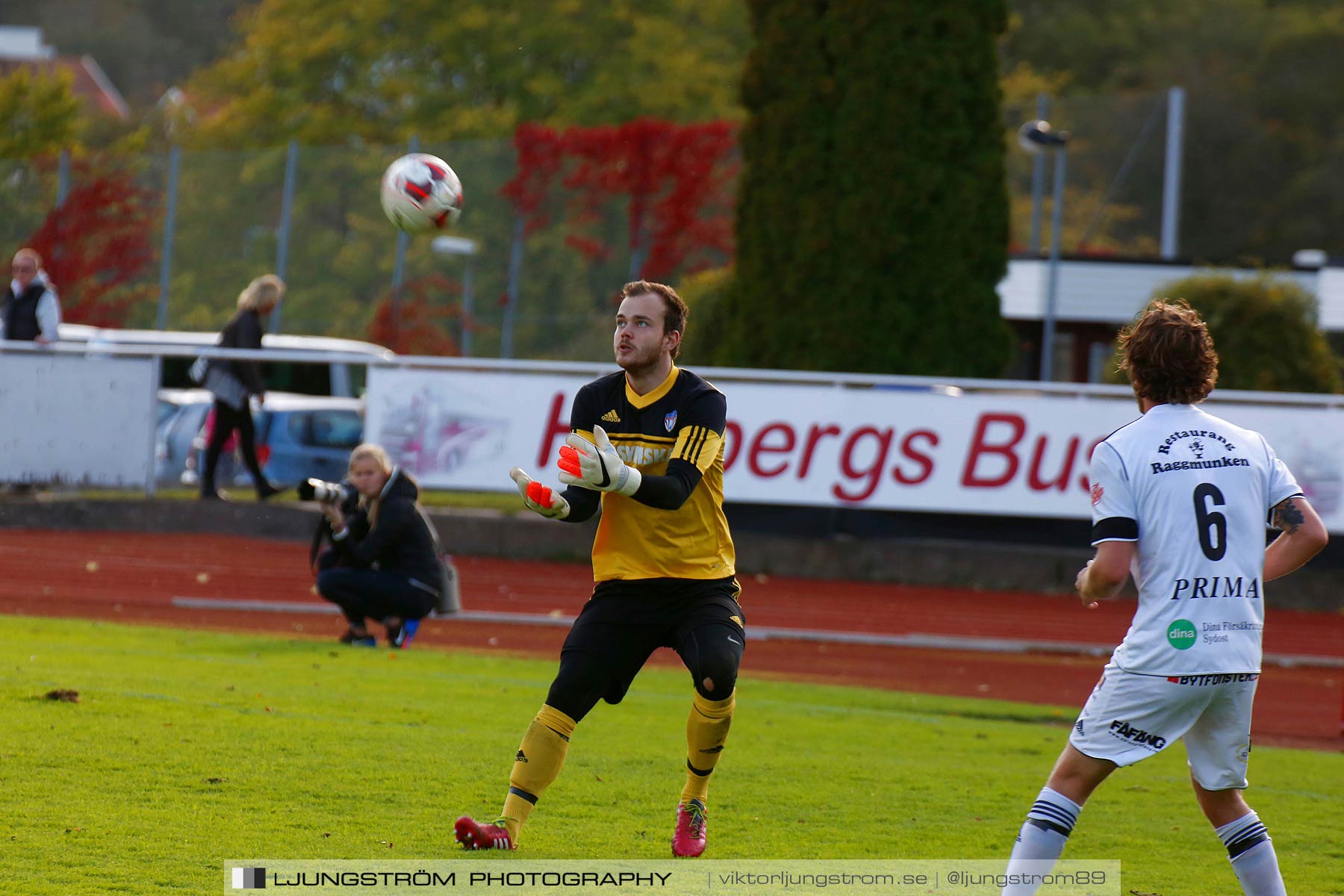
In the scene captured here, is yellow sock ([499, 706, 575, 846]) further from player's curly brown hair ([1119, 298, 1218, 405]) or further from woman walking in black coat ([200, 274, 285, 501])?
woman walking in black coat ([200, 274, 285, 501])

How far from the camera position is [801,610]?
15.5 meters

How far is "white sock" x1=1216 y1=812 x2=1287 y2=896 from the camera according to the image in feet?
15.7

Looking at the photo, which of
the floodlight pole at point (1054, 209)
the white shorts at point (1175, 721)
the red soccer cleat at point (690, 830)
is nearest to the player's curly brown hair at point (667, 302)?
the red soccer cleat at point (690, 830)

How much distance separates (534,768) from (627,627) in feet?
1.92

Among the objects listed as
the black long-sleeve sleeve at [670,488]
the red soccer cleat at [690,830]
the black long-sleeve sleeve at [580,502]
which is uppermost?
the black long-sleeve sleeve at [670,488]

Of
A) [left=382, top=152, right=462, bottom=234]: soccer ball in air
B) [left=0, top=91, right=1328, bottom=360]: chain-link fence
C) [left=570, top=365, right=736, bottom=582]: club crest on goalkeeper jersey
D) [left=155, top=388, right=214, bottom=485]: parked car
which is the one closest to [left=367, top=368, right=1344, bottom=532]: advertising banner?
[left=155, top=388, right=214, bottom=485]: parked car

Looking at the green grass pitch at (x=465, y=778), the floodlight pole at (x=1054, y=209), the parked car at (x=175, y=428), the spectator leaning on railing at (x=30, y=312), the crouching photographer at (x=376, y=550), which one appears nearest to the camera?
the green grass pitch at (x=465, y=778)

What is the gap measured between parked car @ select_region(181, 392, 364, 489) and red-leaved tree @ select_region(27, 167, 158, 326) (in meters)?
14.7

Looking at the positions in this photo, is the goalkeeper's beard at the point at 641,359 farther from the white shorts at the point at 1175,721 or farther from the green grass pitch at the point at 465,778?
the white shorts at the point at 1175,721

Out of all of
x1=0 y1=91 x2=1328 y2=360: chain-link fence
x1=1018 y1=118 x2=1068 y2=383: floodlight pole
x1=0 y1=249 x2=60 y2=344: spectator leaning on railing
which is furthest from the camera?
x1=0 y1=91 x2=1328 y2=360: chain-link fence

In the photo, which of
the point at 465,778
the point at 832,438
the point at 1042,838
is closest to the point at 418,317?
the point at 832,438

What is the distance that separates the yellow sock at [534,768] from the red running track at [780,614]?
6.36 m

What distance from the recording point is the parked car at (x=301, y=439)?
Answer: 18219mm

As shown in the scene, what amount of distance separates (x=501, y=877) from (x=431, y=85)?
45332 mm
